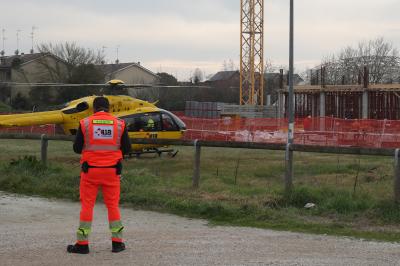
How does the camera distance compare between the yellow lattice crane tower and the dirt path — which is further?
the yellow lattice crane tower

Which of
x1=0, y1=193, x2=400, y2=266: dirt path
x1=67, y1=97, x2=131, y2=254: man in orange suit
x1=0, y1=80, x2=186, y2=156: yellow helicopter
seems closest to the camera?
x1=0, y1=193, x2=400, y2=266: dirt path

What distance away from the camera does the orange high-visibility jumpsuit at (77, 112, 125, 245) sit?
6.60 m

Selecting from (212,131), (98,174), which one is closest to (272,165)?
(98,174)

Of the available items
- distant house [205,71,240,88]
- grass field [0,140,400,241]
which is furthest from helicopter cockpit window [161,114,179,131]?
distant house [205,71,240,88]

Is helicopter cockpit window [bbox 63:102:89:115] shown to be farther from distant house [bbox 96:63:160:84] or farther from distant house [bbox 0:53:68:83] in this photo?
distant house [bbox 96:63:160:84]

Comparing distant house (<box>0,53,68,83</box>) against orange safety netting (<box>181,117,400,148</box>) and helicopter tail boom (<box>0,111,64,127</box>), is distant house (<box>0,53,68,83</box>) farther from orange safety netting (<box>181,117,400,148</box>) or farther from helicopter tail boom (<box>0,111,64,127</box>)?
helicopter tail boom (<box>0,111,64,127</box>)

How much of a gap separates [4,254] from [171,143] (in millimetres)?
5612

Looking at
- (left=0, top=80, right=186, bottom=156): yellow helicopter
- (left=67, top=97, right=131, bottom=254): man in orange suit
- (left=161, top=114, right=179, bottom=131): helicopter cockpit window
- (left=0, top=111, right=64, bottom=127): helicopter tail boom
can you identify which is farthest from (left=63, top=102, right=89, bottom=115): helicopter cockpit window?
(left=67, top=97, right=131, bottom=254): man in orange suit

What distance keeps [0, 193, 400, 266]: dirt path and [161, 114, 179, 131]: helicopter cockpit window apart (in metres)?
13.5

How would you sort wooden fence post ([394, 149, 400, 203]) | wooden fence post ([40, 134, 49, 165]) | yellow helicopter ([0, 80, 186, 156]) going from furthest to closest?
yellow helicopter ([0, 80, 186, 156]) < wooden fence post ([40, 134, 49, 165]) < wooden fence post ([394, 149, 400, 203])

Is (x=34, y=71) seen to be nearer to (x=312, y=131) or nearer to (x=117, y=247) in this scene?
(x=312, y=131)

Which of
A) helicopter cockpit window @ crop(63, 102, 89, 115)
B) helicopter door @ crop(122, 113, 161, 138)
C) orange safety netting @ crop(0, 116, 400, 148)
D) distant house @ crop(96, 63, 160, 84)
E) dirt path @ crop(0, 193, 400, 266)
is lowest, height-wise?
dirt path @ crop(0, 193, 400, 266)

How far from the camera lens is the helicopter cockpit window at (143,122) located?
21438 millimetres

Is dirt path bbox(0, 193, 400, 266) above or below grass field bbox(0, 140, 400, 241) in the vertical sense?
below
